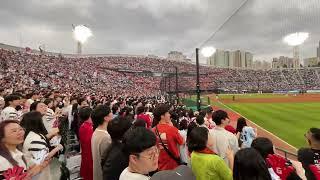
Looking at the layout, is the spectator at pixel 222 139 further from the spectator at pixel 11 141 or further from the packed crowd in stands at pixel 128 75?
the packed crowd in stands at pixel 128 75

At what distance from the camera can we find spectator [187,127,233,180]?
184 inches

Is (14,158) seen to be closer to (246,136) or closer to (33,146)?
(33,146)

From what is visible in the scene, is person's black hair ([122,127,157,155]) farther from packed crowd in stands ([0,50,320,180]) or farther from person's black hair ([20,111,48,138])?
person's black hair ([20,111,48,138])

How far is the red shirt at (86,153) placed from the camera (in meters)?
6.73

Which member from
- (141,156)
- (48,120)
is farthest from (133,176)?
(48,120)

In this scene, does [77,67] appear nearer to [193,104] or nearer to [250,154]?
[193,104]

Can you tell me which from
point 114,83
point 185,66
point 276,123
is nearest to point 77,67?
point 114,83

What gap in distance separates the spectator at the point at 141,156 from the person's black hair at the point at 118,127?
5.49 ft

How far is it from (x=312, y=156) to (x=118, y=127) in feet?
10.2

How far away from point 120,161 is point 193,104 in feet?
87.9

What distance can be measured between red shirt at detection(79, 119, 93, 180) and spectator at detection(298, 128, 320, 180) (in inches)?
145

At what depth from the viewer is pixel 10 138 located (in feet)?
16.9

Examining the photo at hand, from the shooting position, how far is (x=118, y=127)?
5023 mm

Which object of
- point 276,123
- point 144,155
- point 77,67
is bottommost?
point 276,123
